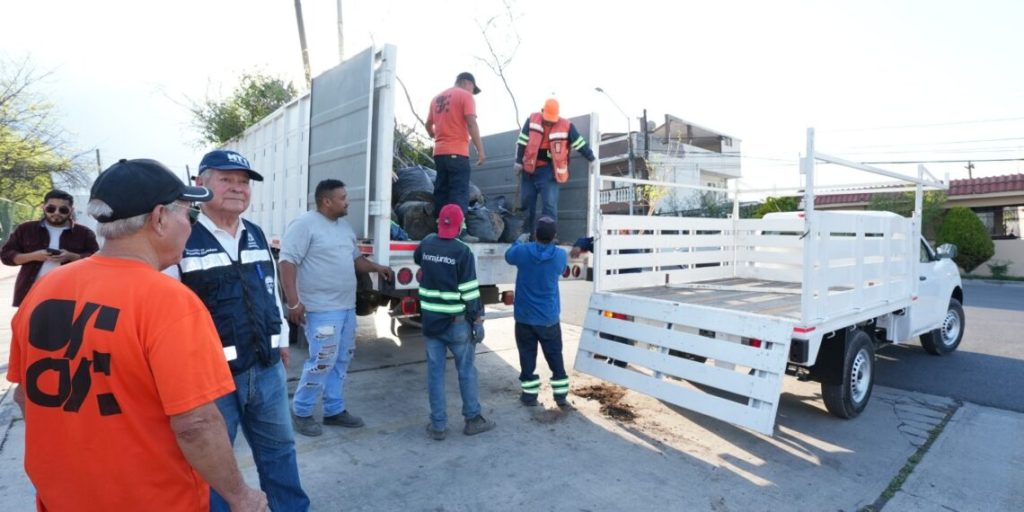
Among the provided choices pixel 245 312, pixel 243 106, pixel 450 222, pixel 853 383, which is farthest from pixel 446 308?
pixel 243 106

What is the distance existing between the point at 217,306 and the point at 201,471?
1.00 m

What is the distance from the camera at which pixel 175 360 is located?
52.6 inches

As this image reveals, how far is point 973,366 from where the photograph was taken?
20.3 ft

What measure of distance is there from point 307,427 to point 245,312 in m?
1.91

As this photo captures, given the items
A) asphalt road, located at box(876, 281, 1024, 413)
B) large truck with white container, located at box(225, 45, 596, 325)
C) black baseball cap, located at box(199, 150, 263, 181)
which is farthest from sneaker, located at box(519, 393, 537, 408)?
asphalt road, located at box(876, 281, 1024, 413)

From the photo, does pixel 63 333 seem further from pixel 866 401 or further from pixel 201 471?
pixel 866 401

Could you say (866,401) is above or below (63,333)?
below

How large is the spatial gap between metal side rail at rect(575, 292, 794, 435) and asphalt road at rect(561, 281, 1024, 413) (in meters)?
2.12

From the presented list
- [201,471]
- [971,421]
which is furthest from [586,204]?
[201,471]

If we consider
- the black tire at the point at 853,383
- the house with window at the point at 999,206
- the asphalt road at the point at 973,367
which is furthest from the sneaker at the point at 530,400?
the house with window at the point at 999,206

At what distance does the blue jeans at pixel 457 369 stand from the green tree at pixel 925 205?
61.0 feet

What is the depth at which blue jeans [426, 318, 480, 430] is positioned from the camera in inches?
155

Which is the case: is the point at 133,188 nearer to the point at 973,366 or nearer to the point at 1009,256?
the point at 973,366

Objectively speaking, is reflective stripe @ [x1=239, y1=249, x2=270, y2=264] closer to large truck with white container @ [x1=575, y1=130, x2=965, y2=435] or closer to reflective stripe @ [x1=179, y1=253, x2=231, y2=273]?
reflective stripe @ [x1=179, y1=253, x2=231, y2=273]
